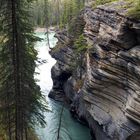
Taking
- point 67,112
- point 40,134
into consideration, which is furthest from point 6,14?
point 67,112

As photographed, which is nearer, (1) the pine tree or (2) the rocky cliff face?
(1) the pine tree

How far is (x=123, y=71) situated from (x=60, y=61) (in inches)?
885

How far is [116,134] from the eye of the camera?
32.2 m

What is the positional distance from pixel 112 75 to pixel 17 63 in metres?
11.0

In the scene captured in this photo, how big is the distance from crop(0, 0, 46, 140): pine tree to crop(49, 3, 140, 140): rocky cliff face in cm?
767

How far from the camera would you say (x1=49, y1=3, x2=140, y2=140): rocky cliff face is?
1138 inches

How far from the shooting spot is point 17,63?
75.6 ft

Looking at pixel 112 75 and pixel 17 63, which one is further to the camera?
pixel 112 75

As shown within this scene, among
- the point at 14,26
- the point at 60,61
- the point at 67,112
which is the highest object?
the point at 14,26

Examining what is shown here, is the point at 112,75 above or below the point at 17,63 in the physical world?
below

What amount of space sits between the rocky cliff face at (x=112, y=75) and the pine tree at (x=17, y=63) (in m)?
7.67

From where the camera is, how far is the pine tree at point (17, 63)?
22.0 m

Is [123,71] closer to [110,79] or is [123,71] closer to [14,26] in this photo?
[110,79]

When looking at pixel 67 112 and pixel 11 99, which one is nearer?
pixel 11 99
